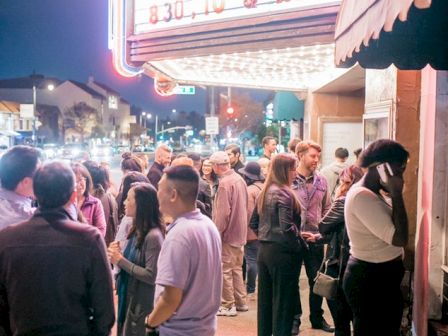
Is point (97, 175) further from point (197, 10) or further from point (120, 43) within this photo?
point (120, 43)

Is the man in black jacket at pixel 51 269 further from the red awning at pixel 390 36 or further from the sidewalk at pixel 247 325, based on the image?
the sidewalk at pixel 247 325

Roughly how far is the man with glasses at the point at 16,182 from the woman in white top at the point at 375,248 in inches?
91.9

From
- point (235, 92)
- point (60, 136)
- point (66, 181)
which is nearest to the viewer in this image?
point (66, 181)

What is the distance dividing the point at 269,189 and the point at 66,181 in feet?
9.47

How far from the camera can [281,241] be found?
221 inches

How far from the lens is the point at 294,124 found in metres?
22.6

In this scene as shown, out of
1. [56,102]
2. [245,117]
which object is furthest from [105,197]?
[56,102]

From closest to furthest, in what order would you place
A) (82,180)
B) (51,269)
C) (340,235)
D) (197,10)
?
(51,269)
(340,235)
(82,180)
(197,10)

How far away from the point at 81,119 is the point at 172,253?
88247 mm

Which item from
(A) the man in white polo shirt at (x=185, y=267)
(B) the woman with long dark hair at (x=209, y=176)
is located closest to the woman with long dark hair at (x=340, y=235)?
(A) the man in white polo shirt at (x=185, y=267)

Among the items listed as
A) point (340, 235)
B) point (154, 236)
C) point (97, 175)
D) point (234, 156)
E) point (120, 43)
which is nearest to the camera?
point (154, 236)

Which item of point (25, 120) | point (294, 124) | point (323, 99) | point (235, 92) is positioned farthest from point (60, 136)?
point (323, 99)

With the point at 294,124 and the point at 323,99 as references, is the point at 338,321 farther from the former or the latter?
the point at 294,124

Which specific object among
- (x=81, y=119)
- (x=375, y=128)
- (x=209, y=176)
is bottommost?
(x=209, y=176)
